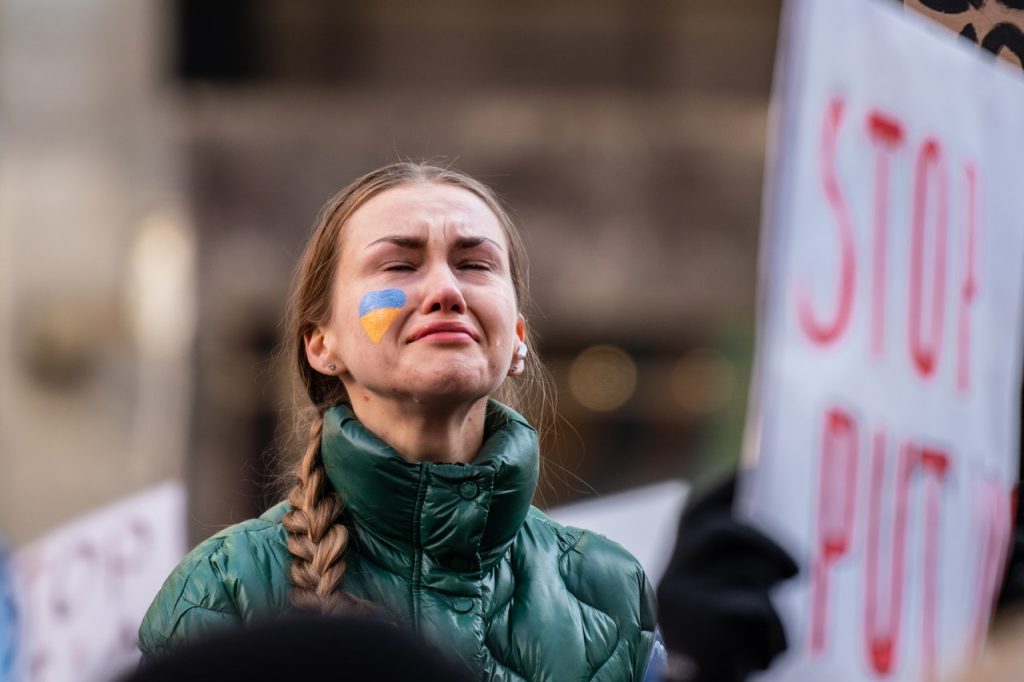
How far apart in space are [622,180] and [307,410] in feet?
22.7

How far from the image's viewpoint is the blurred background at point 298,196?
8.72m

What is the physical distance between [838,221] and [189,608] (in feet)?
3.36

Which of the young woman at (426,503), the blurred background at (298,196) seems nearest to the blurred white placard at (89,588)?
the young woman at (426,503)

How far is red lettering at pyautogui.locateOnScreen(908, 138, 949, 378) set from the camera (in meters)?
2.25

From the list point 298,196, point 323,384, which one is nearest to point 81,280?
point 298,196

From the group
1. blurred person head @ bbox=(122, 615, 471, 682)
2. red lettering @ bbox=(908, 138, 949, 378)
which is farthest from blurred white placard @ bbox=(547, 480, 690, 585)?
blurred person head @ bbox=(122, 615, 471, 682)

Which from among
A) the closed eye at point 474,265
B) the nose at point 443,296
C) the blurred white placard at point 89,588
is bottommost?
the blurred white placard at point 89,588

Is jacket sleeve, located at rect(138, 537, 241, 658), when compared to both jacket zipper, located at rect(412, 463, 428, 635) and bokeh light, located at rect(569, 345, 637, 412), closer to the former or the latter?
jacket zipper, located at rect(412, 463, 428, 635)

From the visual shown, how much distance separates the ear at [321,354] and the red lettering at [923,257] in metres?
0.84

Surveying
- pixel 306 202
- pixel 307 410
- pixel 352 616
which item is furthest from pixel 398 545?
pixel 306 202

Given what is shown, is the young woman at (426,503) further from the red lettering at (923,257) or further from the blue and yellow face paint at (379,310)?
the red lettering at (923,257)

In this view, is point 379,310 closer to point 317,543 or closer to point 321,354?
point 321,354

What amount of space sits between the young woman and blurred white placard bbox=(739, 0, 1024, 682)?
26 cm

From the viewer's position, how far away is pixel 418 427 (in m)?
1.92
